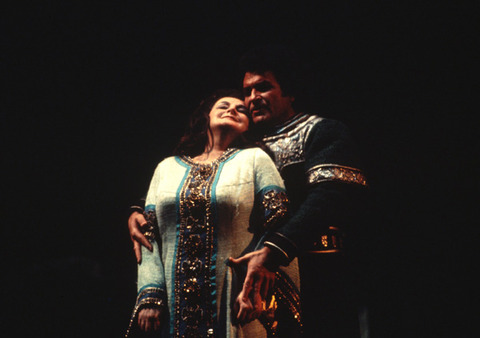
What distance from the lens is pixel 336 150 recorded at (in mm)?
1813

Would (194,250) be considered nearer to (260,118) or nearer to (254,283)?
(254,283)

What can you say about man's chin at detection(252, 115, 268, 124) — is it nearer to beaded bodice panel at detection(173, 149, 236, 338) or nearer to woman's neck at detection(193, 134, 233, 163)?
woman's neck at detection(193, 134, 233, 163)

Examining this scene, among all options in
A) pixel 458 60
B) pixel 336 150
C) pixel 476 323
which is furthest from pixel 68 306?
pixel 458 60

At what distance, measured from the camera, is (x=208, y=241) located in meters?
1.73

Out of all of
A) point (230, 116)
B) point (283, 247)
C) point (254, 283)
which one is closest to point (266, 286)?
point (254, 283)

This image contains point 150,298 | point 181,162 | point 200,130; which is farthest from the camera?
point 200,130

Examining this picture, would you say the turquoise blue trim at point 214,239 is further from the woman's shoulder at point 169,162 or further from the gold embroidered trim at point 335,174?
the gold embroidered trim at point 335,174

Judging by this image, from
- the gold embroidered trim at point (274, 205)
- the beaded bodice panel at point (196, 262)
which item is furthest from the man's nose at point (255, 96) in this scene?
the gold embroidered trim at point (274, 205)

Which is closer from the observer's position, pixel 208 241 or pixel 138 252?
pixel 208 241

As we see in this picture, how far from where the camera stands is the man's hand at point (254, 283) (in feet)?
5.10

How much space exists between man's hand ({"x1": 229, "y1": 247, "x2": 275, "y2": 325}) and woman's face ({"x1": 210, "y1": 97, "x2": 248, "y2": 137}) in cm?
69

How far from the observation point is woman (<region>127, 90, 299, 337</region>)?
5.35ft

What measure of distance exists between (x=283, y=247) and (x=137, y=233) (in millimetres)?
741

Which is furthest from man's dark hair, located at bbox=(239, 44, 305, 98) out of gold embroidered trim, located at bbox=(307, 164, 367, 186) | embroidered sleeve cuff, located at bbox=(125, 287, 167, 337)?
embroidered sleeve cuff, located at bbox=(125, 287, 167, 337)
